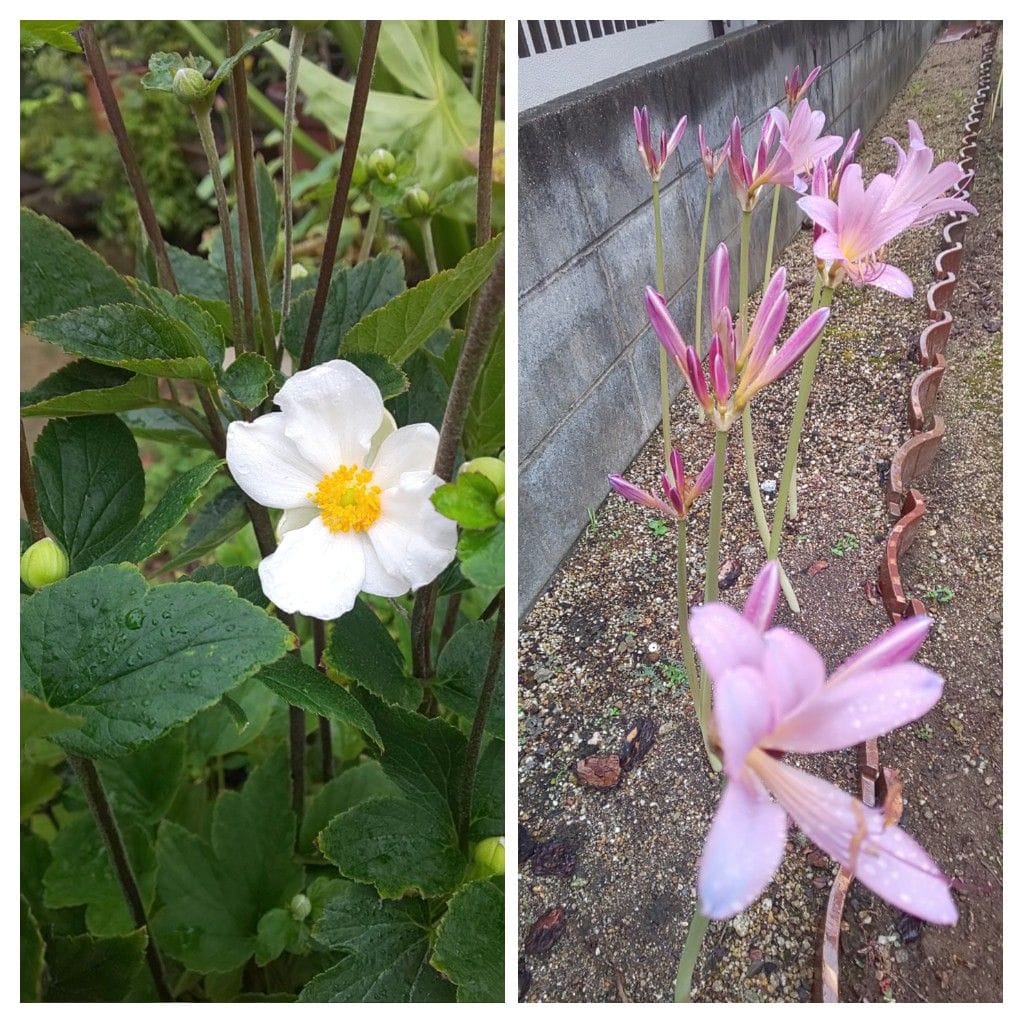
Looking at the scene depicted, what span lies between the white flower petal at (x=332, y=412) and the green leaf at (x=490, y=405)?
6cm

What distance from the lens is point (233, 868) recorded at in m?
0.54

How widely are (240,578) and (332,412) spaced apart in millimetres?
80

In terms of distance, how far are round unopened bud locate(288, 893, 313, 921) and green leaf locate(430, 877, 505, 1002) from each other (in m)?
0.14

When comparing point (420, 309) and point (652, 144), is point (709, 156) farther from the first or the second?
point (420, 309)

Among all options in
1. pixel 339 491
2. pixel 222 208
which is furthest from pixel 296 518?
pixel 222 208

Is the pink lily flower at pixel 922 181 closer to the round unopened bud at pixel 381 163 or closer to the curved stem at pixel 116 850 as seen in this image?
the round unopened bud at pixel 381 163

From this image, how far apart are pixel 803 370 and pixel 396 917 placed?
0.29 meters

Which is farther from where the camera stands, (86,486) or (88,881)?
(88,881)

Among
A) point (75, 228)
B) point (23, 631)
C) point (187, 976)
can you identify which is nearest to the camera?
point (23, 631)

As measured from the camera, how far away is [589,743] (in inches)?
15.1

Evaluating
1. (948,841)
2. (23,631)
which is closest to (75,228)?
(23,631)

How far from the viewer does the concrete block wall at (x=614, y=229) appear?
389 mm

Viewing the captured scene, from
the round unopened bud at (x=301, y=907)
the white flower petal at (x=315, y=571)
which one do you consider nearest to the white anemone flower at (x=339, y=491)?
the white flower petal at (x=315, y=571)
